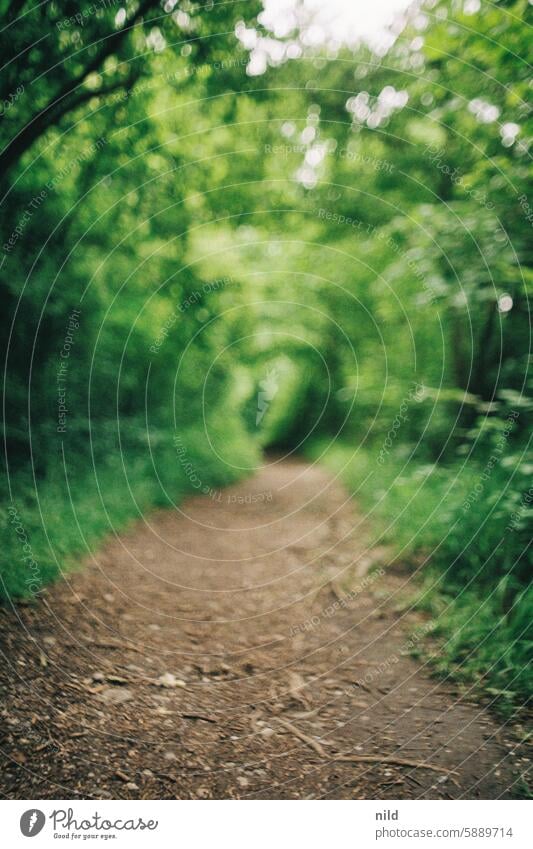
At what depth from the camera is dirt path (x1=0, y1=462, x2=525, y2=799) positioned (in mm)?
2373

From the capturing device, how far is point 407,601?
448cm

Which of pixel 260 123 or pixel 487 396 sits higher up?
pixel 260 123

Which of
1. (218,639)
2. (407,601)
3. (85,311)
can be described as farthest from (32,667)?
(85,311)

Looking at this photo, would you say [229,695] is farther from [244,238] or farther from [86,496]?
[244,238]

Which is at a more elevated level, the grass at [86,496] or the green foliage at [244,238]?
the green foliage at [244,238]

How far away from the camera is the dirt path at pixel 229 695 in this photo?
7.79ft

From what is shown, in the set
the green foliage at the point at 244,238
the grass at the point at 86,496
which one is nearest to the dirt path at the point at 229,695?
the grass at the point at 86,496

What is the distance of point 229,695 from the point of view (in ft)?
10.4

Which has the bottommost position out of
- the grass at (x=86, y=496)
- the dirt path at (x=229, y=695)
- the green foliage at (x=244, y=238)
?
the dirt path at (x=229, y=695)

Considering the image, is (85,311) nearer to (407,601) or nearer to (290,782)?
(407,601)

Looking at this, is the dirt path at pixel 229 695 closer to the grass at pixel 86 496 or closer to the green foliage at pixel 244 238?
the grass at pixel 86 496

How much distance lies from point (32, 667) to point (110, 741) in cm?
75

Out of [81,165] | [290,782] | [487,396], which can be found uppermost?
[81,165]

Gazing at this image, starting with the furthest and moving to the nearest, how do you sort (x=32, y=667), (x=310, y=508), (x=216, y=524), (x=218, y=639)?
(x=310, y=508) < (x=216, y=524) < (x=218, y=639) < (x=32, y=667)
